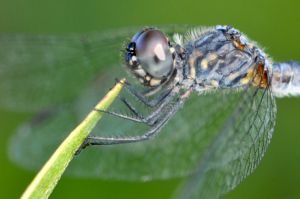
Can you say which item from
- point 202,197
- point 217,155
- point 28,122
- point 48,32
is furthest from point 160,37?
point 48,32

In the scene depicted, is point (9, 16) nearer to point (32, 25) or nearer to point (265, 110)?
point (32, 25)

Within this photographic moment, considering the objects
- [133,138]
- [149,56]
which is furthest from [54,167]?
[149,56]

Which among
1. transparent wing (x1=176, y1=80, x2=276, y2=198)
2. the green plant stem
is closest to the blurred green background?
transparent wing (x1=176, y1=80, x2=276, y2=198)

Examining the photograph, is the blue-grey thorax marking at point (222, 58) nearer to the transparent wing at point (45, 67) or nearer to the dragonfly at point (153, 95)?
the dragonfly at point (153, 95)

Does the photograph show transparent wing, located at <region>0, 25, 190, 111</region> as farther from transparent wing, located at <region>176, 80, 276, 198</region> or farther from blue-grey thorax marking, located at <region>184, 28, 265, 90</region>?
transparent wing, located at <region>176, 80, 276, 198</region>

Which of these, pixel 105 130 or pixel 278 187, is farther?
pixel 278 187

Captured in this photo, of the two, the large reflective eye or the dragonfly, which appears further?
the dragonfly

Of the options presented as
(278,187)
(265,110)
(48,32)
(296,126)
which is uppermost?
(48,32)
